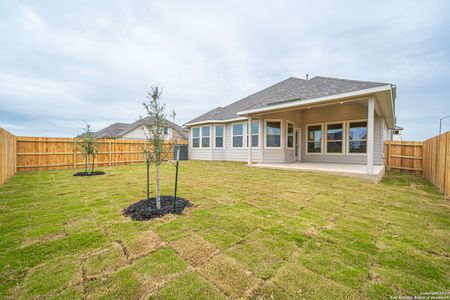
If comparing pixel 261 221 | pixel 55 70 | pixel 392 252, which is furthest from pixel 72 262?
pixel 55 70

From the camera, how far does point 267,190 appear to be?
500 centimetres

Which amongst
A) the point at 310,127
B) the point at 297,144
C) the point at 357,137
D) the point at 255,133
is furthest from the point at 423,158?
the point at 255,133

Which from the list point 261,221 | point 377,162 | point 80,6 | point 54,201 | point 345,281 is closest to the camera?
point 345,281

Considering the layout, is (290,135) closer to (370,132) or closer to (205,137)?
(370,132)

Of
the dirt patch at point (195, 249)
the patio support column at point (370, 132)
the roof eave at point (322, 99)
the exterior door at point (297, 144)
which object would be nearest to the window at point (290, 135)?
the exterior door at point (297, 144)

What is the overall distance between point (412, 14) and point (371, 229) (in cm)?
1130

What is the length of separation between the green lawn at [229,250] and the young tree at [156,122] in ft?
3.85

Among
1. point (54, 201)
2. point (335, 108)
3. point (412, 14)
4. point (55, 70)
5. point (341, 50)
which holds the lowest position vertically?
point (54, 201)

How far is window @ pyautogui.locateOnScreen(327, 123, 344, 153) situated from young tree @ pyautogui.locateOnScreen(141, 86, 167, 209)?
1015 cm

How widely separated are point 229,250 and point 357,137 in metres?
10.5

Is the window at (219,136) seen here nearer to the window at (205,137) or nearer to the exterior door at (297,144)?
the window at (205,137)

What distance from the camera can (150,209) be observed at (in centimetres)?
342

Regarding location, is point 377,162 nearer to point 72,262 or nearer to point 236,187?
point 236,187

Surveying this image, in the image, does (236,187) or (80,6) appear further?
(80,6)
